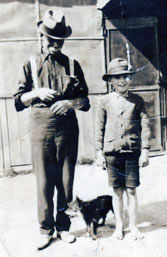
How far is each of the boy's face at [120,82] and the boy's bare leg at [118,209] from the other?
673mm

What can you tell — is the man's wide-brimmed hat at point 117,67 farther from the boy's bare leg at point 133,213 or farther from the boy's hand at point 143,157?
the boy's bare leg at point 133,213

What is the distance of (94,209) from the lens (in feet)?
6.77

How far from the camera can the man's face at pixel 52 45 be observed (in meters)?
1.94

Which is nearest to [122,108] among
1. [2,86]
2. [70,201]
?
[70,201]

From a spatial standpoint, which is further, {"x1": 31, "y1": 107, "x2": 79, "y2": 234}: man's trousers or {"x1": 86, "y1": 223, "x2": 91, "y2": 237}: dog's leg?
{"x1": 86, "y1": 223, "x2": 91, "y2": 237}: dog's leg

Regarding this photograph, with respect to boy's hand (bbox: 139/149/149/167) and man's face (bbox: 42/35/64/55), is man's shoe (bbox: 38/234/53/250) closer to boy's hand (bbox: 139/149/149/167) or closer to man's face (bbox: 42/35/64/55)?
boy's hand (bbox: 139/149/149/167)

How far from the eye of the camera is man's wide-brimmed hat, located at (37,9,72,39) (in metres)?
1.91

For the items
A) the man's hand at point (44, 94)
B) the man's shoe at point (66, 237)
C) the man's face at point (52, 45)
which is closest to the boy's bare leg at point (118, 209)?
the man's shoe at point (66, 237)

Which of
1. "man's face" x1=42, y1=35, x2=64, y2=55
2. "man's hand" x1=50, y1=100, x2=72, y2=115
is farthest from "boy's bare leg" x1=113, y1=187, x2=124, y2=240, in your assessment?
"man's face" x1=42, y1=35, x2=64, y2=55

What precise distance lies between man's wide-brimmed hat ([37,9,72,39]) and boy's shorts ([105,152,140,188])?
2.78ft

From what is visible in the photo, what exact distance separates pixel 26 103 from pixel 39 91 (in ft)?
0.39

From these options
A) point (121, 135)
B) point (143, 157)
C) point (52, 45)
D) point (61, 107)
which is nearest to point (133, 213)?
point (143, 157)

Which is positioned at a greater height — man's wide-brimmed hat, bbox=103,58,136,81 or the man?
man's wide-brimmed hat, bbox=103,58,136,81

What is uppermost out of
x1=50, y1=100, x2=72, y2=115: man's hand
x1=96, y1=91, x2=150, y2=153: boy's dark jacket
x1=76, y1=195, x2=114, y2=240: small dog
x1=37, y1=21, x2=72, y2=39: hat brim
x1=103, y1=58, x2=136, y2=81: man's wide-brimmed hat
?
x1=37, y1=21, x2=72, y2=39: hat brim
